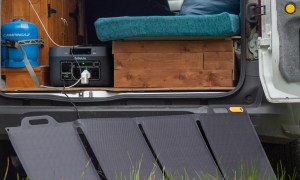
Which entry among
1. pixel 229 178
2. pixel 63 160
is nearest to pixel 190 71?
pixel 229 178

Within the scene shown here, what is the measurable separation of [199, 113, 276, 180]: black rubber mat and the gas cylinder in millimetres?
1313

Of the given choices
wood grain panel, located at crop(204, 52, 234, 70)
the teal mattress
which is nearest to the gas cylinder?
the teal mattress

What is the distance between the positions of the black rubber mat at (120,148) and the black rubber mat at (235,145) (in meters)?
0.38

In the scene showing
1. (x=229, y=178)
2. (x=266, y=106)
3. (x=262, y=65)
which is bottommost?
(x=229, y=178)

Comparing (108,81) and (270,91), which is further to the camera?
(108,81)

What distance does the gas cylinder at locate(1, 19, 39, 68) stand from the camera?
4.11m

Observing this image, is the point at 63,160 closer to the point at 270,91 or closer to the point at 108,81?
the point at 108,81

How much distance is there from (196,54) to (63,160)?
1100mm

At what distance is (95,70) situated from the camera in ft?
13.6

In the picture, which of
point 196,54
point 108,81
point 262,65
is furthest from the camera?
point 108,81

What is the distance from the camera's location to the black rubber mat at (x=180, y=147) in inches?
133

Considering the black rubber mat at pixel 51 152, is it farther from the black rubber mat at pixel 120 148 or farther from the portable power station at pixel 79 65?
the portable power station at pixel 79 65

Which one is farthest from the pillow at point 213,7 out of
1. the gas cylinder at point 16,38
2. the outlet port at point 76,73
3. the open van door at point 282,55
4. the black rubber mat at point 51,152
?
the black rubber mat at point 51,152

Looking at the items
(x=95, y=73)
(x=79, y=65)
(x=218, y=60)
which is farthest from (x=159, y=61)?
Answer: (x=79, y=65)
